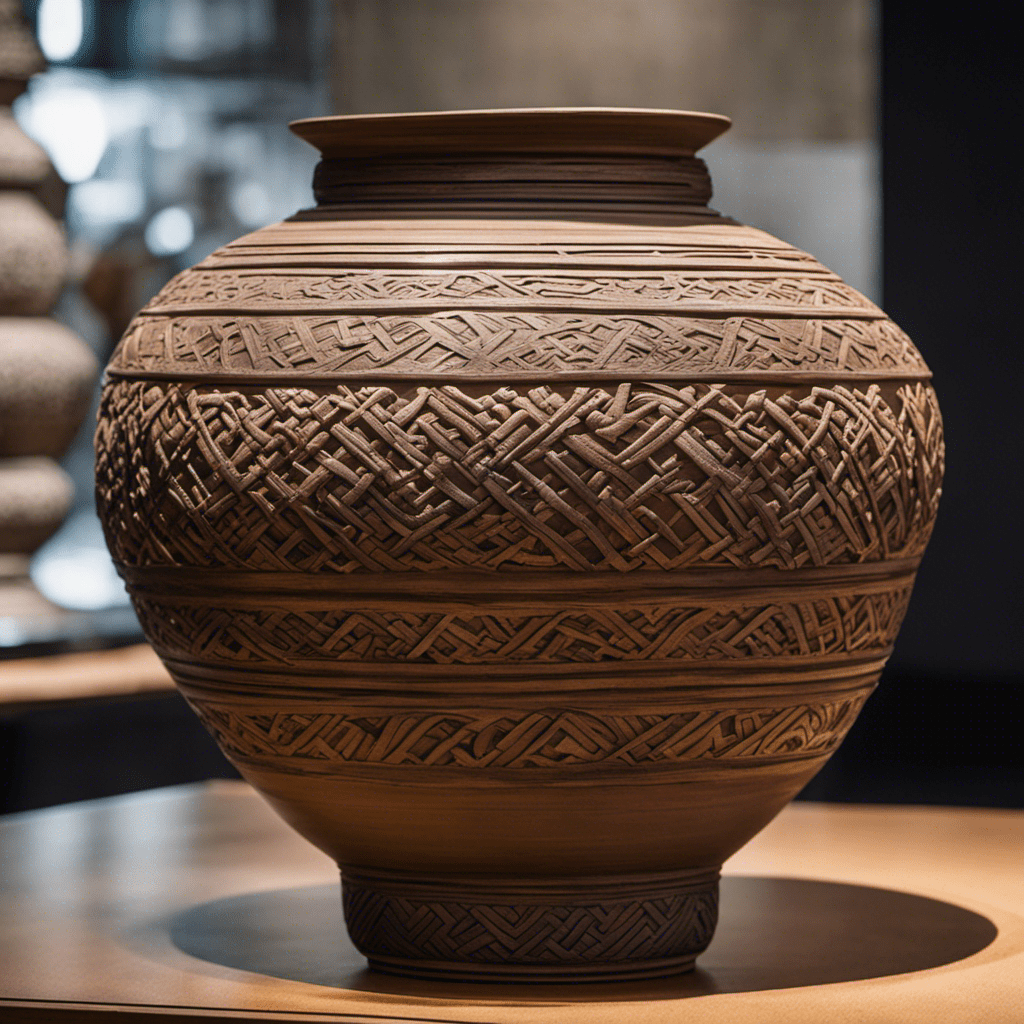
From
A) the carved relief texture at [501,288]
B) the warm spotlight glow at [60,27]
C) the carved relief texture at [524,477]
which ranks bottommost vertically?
the carved relief texture at [524,477]

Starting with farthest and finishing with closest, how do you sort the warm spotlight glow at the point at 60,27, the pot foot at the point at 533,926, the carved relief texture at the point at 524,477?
1. the warm spotlight glow at the point at 60,27
2. the pot foot at the point at 533,926
3. the carved relief texture at the point at 524,477

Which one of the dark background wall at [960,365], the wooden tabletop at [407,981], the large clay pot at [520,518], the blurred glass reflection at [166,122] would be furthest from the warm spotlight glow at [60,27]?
the large clay pot at [520,518]

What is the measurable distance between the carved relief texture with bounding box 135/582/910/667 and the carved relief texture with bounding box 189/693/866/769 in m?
0.05

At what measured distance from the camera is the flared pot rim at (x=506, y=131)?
5.38 ft

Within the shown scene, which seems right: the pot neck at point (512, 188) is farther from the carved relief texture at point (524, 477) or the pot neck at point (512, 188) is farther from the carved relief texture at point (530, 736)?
the carved relief texture at point (530, 736)

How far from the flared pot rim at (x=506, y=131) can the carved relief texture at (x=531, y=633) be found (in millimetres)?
373

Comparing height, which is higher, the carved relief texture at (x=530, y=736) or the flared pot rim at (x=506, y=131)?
the flared pot rim at (x=506, y=131)

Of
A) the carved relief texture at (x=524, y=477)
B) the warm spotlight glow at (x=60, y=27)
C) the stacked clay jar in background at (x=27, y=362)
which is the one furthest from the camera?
the warm spotlight glow at (x=60, y=27)

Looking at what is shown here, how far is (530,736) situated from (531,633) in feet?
0.27

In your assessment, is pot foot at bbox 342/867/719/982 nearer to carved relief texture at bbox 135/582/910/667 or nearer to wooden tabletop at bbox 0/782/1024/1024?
wooden tabletop at bbox 0/782/1024/1024

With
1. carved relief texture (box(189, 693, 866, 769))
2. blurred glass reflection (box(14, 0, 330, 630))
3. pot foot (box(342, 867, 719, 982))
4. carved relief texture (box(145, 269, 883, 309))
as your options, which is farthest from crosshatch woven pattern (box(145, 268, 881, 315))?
blurred glass reflection (box(14, 0, 330, 630))

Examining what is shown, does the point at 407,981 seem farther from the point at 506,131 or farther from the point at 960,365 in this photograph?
the point at 960,365

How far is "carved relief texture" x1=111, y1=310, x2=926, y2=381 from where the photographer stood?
1518 mm

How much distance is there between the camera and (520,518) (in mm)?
1493
